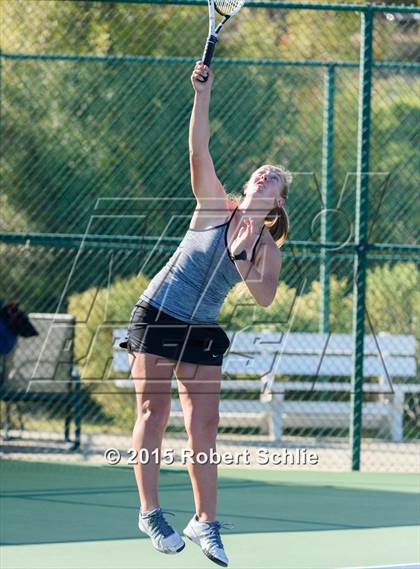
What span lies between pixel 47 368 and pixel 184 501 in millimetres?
2217

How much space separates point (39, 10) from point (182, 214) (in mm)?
4966

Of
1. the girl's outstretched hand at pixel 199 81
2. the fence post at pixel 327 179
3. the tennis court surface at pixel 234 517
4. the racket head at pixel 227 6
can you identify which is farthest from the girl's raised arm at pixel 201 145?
the fence post at pixel 327 179

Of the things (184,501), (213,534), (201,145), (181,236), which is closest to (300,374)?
(181,236)

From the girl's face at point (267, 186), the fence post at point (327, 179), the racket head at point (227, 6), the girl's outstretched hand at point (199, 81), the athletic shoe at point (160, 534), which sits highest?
the fence post at point (327, 179)

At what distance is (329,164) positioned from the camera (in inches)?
374

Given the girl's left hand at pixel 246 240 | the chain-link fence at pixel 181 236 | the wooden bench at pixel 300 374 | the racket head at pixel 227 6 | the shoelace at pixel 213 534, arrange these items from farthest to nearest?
the wooden bench at pixel 300 374, the chain-link fence at pixel 181 236, the racket head at pixel 227 6, the shoelace at pixel 213 534, the girl's left hand at pixel 246 240

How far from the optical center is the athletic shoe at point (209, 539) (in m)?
4.59

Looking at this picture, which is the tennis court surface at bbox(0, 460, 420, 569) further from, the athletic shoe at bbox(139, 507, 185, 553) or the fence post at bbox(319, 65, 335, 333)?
the fence post at bbox(319, 65, 335, 333)

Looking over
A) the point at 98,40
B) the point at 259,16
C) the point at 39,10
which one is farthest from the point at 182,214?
the point at 259,16

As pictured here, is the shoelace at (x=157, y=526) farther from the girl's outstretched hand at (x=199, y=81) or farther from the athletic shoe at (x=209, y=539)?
the girl's outstretched hand at (x=199, y=81)

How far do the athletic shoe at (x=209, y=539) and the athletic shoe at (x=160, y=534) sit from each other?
0.09m

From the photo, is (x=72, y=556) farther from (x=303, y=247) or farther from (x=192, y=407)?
(x=303, y=247)

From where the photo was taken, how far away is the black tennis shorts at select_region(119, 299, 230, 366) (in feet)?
15.1

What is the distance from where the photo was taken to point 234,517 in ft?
22.7
